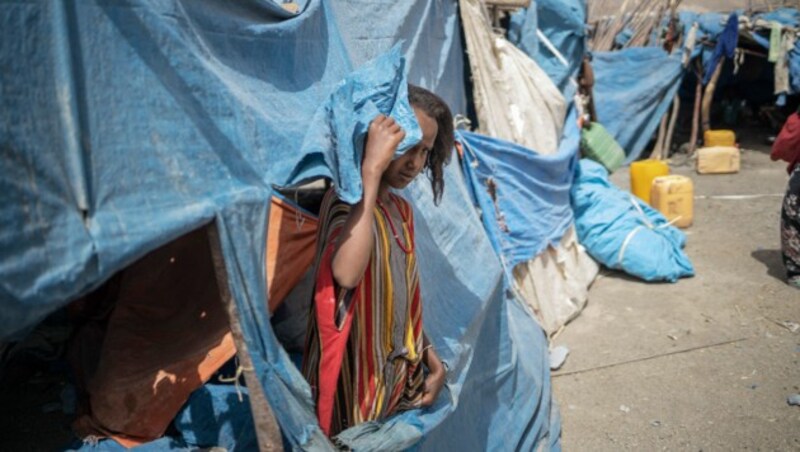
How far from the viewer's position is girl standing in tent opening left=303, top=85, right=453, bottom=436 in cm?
153

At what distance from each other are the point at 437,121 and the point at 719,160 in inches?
367

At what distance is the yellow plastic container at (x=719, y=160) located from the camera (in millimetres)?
9609

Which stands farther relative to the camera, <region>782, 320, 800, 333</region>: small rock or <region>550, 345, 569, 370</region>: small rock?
<region>782, 320, 800, 333</region>: small rock

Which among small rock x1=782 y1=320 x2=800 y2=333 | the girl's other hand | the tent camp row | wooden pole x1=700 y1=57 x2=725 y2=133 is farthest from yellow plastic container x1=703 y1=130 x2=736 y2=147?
the girl's other hand

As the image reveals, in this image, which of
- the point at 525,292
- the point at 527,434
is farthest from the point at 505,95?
the point at 527,434

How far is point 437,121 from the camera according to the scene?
68.7 inches

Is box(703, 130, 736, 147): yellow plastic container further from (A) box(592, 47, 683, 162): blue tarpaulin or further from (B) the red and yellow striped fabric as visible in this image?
(B) the red and yellow striped fabric

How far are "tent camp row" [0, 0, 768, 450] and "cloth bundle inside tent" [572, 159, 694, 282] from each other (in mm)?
1590

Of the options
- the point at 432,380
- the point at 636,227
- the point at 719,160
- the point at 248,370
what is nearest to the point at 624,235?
the point at 636,227

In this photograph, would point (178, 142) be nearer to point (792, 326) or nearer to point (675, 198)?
point (792, 326)

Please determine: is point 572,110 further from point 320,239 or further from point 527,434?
point 320,239

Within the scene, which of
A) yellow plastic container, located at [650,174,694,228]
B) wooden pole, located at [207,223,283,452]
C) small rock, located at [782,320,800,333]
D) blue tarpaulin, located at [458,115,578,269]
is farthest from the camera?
yellow plastic container, located at [650,174,694,228]

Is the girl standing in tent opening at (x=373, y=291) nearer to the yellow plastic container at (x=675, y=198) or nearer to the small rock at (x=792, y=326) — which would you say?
the small rock at (x=792, y=326)

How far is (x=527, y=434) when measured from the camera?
10.4 feet
